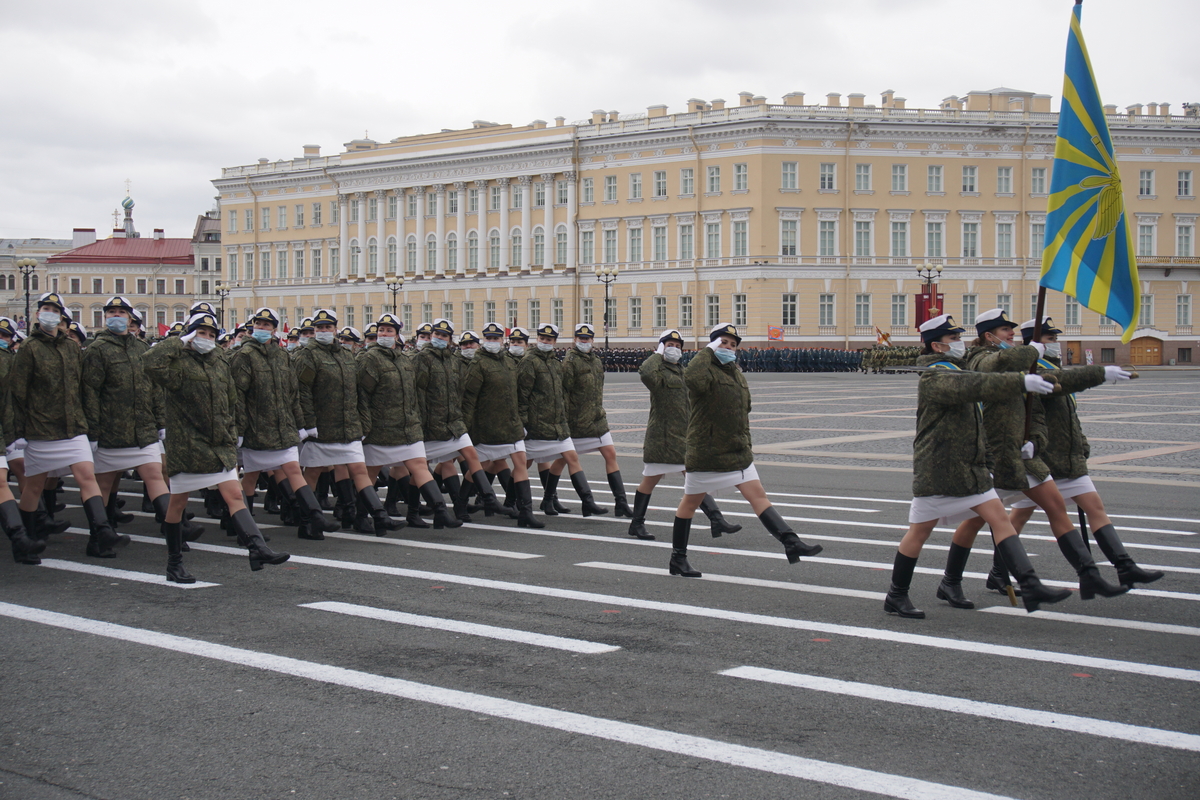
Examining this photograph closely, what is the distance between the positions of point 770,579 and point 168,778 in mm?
5057

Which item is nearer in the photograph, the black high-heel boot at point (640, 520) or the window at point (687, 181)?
the black high-heel boot at point (640, 520)

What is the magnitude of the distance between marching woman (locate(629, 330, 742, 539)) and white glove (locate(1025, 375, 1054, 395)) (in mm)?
4363

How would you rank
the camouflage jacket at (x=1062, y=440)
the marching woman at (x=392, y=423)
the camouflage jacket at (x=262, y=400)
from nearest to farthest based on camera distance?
the camouflage jacket at (x=1062, y=440) → the camouflage jacket at (x=262, y=400) → the marching woman at (x=392, y=423)

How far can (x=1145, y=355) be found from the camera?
68.1 m

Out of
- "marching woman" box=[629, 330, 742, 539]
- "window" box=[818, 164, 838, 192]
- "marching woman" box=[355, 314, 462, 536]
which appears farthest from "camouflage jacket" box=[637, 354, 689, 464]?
"window" box=[818, 164, 838, 192]

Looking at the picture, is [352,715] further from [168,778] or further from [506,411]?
[506,411]

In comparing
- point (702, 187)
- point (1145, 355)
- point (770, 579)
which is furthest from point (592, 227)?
point (770, 579)

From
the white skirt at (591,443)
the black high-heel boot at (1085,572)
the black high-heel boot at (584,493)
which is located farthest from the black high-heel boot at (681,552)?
the white skirt at (591,443)

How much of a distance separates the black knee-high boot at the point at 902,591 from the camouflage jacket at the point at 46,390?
6790 millimetres

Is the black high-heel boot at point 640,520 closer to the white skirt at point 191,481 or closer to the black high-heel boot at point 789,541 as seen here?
the black high-heel boot at point 789,541

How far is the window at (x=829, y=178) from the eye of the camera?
6750 cm

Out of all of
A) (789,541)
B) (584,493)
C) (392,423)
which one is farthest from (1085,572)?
(392,423)

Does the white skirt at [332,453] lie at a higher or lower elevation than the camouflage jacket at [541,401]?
lower

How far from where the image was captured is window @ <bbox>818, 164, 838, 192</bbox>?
67.5 metres
